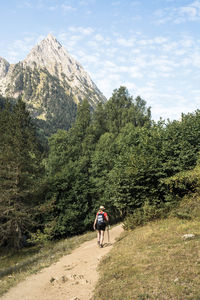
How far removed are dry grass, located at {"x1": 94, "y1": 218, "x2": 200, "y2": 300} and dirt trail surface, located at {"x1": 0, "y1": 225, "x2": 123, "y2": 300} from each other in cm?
64

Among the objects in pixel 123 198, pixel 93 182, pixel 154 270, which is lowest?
pixel 154 270

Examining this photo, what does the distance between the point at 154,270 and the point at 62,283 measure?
14.5 ft

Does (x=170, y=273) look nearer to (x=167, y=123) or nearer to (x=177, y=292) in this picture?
(x=177, y=292)

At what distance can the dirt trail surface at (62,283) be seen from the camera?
382 inches

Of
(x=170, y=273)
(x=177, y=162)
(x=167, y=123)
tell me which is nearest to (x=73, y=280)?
(x=170, y=273)

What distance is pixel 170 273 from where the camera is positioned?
8.84 metres

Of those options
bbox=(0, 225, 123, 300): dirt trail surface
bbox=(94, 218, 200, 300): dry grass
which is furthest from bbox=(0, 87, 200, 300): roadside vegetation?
bbox=(0, 225, 123, 300): dirt trail surface

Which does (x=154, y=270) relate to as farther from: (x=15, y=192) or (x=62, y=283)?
(x=15, y=192)

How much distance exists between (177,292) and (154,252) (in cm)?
435

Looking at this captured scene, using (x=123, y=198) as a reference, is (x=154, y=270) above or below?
below

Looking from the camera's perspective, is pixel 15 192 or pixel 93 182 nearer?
pixel 15 192

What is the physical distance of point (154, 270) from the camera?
373 inches

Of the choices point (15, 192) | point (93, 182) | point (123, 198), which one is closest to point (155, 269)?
point (123, 198)

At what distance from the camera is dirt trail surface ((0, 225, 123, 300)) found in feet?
31.8
